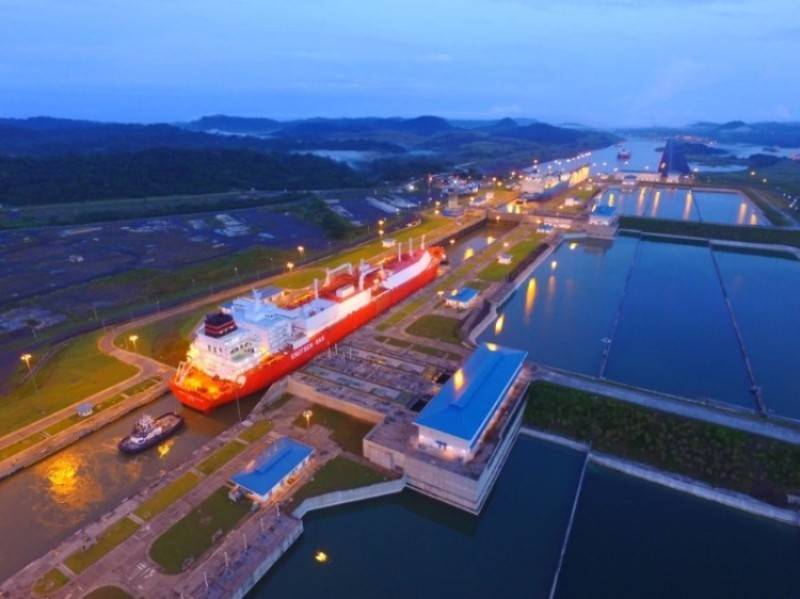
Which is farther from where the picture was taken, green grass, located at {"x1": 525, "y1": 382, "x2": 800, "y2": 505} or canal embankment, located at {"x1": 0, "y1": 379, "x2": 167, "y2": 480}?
canal embankment, located at {"x1": 0, "y1": 379, "x2": 167, "y2": 480}

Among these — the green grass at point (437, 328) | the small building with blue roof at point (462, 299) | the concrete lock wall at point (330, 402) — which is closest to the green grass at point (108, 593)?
the concrete lock wall at point (330, 402)

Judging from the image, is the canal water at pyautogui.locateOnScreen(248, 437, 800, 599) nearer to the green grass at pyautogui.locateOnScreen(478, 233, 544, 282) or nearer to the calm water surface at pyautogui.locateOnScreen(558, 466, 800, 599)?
the calm water surface at pyautogui.locateOnScreen(558, 466, 800, 599)

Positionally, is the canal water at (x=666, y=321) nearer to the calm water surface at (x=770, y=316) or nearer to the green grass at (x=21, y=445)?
the calm water surface at (x=770, y=316)

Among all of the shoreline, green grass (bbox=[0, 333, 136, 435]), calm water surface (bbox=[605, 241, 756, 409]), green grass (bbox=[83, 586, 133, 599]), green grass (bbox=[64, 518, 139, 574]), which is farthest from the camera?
calm water surface (bbox=[605, 241, 756, 409])

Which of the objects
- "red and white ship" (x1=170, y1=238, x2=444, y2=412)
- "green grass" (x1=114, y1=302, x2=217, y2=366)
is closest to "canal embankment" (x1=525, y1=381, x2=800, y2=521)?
"red and white ship" (x1=170, y1=238, x2=444, y2=412)

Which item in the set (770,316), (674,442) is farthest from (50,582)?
(770,316)

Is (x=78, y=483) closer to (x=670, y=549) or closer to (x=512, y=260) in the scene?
(x=670, y=549)

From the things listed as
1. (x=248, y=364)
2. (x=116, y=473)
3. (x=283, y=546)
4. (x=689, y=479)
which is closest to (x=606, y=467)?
(x=689, y=479)
